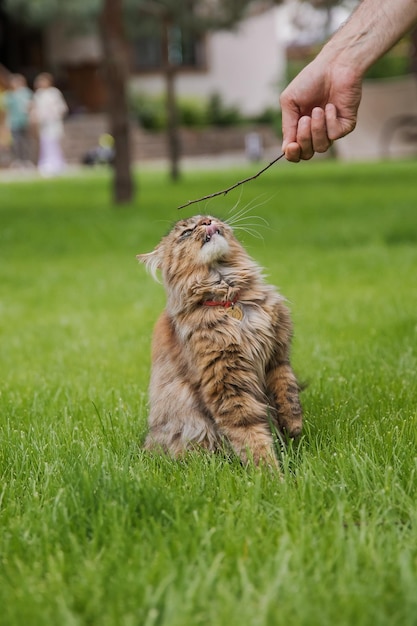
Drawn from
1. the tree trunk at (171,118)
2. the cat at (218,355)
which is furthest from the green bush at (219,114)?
the cat at (218,355)

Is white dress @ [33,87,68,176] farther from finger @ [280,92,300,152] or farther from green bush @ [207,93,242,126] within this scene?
finger @ [280,92,300,152]

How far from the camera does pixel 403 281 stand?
25.0ft

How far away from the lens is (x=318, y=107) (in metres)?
3.35

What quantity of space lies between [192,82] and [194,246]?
3573 centimetres

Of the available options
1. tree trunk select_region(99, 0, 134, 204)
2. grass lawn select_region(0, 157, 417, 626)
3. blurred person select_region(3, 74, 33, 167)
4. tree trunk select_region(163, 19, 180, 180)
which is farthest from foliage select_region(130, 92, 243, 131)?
grass lawn select_region(0, 157, 417, 626)

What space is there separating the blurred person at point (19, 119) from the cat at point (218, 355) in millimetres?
25006

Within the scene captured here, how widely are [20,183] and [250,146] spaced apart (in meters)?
12.2

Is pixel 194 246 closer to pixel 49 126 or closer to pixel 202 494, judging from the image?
pixel 202 494

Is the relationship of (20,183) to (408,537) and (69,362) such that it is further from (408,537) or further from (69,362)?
(408,537)

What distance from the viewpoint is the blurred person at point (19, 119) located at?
27.0 m

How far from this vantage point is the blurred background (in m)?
28.4

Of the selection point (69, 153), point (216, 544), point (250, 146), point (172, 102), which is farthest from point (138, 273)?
point (69, 153)

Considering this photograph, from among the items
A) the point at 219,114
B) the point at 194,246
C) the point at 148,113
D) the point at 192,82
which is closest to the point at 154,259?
the point at 194,246

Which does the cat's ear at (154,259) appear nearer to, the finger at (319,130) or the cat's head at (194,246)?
the cat's head at (194,246)
